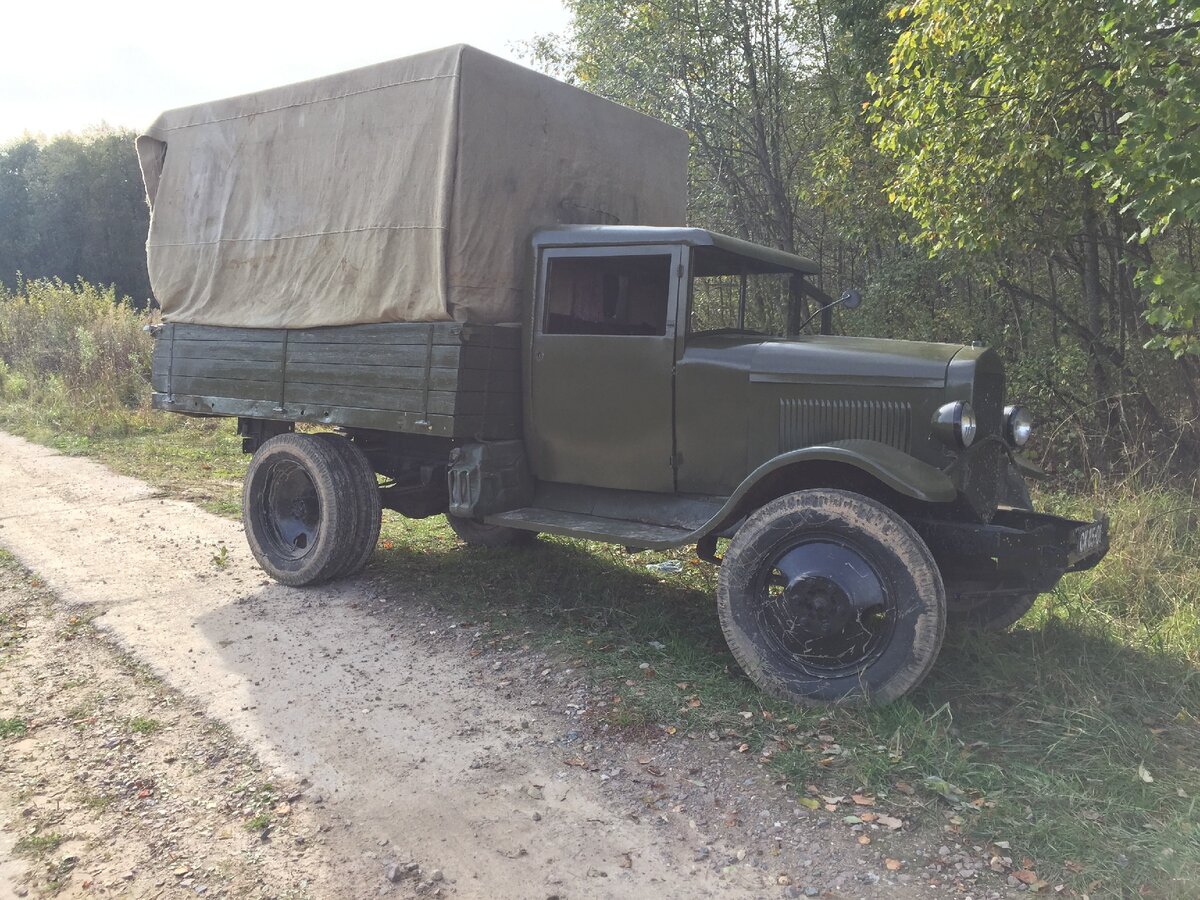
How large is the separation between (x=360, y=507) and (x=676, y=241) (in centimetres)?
265

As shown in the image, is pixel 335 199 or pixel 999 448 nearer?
pixel 999 448

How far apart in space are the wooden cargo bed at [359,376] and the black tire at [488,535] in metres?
1.48

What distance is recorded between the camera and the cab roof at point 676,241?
447 cm

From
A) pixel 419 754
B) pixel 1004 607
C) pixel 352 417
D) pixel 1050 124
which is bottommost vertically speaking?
pixel 419 754

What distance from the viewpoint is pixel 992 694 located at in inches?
151

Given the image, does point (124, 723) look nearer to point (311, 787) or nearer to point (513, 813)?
point (311, 787)

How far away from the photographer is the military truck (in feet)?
12.5

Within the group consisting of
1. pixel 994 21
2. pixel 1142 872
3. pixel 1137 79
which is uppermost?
pixel 994 21

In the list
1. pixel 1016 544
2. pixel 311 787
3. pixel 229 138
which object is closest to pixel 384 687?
pixel 311 787

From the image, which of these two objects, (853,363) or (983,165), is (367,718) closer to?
(853,363)

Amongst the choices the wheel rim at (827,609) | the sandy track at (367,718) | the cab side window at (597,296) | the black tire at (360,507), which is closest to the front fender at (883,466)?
the wheel rim at (827,609)

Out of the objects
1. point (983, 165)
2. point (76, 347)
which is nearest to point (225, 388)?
point (983, 165)

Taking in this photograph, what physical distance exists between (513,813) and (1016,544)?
2313 millimetres

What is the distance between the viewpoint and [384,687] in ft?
13.5
